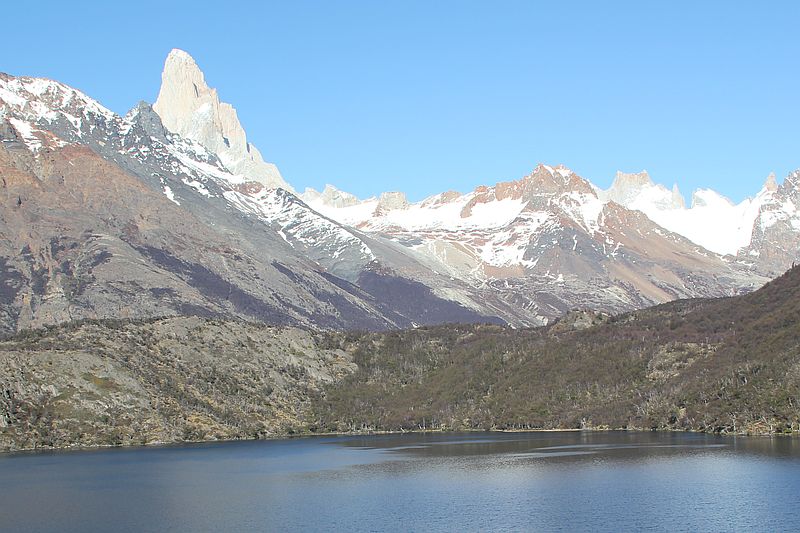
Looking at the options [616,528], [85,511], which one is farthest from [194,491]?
[616,528]

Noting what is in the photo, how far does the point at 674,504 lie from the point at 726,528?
19361mm

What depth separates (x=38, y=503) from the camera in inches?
6949

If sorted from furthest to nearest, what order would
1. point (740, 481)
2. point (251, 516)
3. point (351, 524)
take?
point (740, 481)
point (251, 516)
point (351, 524)

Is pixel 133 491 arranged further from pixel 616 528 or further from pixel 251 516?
pixel 616 528

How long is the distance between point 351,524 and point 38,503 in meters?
58.6

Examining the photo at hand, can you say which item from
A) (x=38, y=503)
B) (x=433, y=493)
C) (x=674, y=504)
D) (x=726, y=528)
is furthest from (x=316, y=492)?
(x=726, y=528)

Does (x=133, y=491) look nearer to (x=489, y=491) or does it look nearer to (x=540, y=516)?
(x=489, y=491)

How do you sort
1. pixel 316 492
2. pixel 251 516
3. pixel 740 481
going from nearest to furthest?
pixel 251 516 → pixel 740 481 → pixel 316 492

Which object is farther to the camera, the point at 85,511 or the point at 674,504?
the point at 85,511

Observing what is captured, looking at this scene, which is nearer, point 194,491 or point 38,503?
point 38,503

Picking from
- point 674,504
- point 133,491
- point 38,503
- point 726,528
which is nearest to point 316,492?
point 133,491

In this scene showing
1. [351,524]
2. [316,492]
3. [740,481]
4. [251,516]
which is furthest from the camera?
[316,492]

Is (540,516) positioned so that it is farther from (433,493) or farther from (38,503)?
(38,503)

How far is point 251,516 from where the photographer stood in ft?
527
